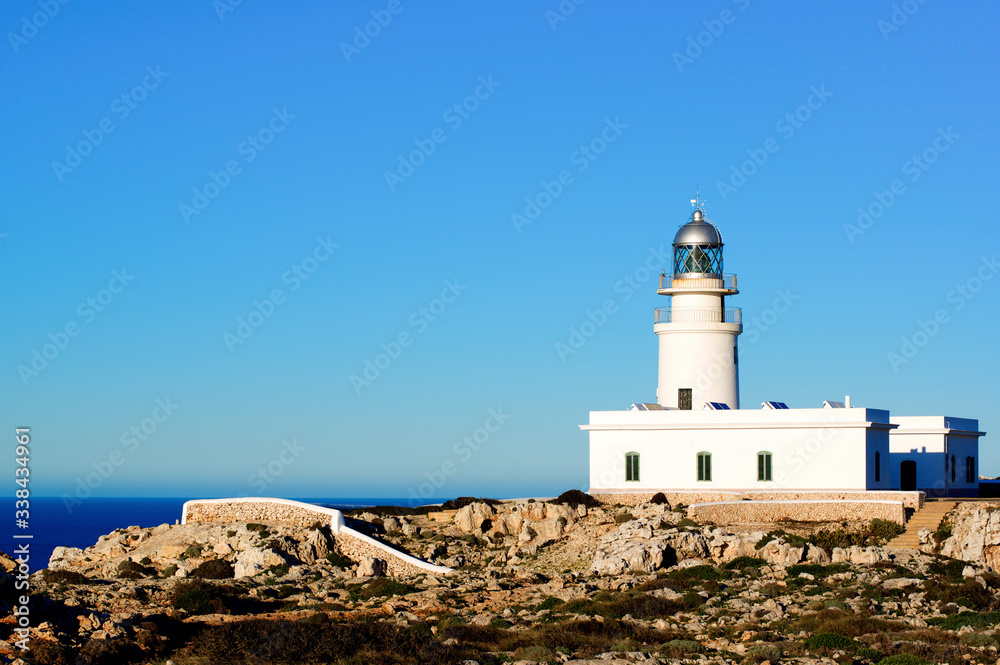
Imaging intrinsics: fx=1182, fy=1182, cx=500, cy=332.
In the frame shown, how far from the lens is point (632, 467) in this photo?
37094 millimetres

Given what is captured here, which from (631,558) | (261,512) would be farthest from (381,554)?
(631,558)

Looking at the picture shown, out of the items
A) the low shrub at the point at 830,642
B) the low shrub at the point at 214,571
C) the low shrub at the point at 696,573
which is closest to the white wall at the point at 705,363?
the low shrub at the point at 696,573

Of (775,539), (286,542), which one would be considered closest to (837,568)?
(775,539)

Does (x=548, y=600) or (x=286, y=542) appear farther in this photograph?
(x=286, y=542)

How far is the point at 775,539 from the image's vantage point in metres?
30.8

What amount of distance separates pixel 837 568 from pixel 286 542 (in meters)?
14.7

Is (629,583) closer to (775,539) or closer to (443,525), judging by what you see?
(775,539)

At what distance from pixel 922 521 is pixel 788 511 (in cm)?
360

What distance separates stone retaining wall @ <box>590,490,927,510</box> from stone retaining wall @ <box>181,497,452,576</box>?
23.6 ft

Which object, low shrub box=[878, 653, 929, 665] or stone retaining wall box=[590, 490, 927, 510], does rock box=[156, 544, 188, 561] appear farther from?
low shrub box=[878, 653, 929, 665]

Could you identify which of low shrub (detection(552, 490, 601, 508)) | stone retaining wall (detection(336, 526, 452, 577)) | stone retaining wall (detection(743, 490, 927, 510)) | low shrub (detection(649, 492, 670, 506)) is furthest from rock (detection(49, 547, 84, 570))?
stone retaining wall (detection(743, 490, 927, 510))

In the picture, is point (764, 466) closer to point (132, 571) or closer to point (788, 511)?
point (788, 511)

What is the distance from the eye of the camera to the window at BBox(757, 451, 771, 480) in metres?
36.0

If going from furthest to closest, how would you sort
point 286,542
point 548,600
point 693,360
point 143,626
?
point 693,360 → point 286,542 → point 548,600 → point 143,626
